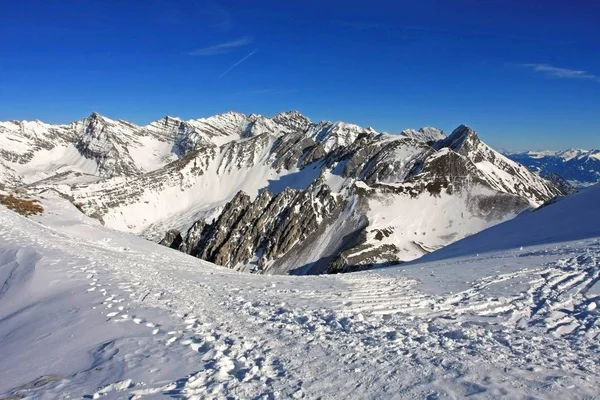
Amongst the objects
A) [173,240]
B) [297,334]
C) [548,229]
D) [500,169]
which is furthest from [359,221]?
[297,334]

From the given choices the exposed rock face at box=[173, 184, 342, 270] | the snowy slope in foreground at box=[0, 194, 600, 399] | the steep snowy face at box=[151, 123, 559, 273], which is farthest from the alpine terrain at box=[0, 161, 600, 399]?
the exposed rock face at box=[173, 184, 342, 270]

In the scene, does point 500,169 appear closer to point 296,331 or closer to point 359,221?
point 359,221

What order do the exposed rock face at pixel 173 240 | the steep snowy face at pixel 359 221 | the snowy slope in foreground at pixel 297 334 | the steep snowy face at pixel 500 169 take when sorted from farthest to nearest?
the steep snowy face at pixel 500 169 < the exposed rock face at pixel 173 240 < the steep snowy face at pixel 359 221 < the snowy slope in foreground at pixel 297 334

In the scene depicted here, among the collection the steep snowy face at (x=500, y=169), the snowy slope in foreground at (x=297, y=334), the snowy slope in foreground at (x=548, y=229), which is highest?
the steep snowy face at (x=500, y=169)

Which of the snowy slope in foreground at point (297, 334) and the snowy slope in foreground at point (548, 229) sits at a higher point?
the snowy slope in foreground at point (548, 229)

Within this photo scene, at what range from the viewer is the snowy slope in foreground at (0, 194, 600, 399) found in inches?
337

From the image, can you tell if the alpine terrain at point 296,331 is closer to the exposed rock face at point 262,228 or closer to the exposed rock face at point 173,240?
the exposed rock face at point 262,228

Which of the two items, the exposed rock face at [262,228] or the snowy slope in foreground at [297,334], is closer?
the snowy slope in foreground at [297,334]

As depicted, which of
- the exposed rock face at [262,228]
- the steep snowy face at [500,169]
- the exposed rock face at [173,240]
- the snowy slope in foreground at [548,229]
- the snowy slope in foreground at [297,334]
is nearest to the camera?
the snowy slope in foreground at [297,334]

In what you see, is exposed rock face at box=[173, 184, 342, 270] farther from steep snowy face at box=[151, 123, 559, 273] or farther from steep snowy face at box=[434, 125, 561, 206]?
steep snowy face at box=[434, 125, 561, 206]

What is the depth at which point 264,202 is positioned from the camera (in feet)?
424

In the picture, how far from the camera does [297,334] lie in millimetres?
11836

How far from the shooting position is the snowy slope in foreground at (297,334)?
8.56 meters

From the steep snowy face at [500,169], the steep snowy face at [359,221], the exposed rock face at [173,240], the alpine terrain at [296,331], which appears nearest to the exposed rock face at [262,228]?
the steep snowy face at [359,221]
